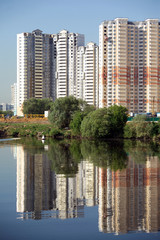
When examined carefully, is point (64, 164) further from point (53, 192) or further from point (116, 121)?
point (116, 121)

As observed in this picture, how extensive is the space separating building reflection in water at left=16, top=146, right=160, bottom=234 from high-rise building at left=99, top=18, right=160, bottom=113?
80.5 m

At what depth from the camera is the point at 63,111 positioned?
77562mm

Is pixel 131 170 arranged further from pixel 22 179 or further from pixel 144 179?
pixel 22 179

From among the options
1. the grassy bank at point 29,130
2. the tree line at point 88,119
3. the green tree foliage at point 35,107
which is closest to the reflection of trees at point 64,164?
the tree line at point 88,119

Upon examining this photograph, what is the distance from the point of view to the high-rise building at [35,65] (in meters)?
140

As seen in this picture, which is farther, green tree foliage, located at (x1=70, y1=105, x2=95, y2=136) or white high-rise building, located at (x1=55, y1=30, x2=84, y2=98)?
white high-rise building, located at (x1=55, y1=30, x2=84, y2=98)

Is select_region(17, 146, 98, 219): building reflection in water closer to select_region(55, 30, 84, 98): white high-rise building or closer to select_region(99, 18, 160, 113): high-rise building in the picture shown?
select_region(99, 18, 160, 113): high-rise building

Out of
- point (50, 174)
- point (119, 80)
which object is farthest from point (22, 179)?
point (119, 80)

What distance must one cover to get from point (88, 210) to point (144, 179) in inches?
327

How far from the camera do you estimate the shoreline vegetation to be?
68.1 m

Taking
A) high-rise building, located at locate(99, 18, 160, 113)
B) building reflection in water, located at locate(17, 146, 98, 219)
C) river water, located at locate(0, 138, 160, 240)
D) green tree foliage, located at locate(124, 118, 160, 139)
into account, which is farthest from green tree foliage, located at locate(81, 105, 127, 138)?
high-rise building, located at locate(99, 18, 160, 113)

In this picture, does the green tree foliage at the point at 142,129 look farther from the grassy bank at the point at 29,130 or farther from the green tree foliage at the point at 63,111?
the green tree foliage at the point at 63,111

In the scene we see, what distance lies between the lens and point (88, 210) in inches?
701

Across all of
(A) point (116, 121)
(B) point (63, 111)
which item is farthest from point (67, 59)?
(A) point (116, 121)
